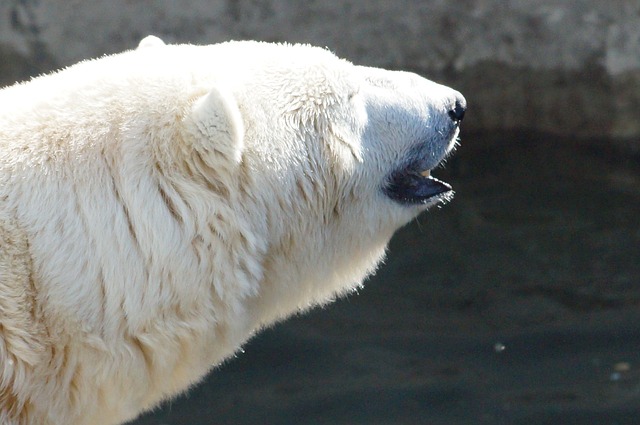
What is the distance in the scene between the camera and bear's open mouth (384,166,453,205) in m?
2.54

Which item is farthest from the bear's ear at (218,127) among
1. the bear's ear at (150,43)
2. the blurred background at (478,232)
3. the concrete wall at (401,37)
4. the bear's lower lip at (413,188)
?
the concrete wall at (401,37)

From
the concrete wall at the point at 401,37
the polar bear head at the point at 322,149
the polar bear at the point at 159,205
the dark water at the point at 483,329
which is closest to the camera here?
the polar bear at the point at 159,205

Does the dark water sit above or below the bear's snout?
below

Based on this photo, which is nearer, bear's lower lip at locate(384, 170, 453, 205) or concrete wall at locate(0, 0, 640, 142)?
bear's lower lip at locate(384, 170, 453, 205)

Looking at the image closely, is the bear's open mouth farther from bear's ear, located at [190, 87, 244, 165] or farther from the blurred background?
the blurred background

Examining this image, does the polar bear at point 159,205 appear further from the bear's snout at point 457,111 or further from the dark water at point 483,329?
the dark water at point 483,329

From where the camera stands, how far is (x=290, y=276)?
242 centimetres

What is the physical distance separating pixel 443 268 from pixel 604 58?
5.63 feet

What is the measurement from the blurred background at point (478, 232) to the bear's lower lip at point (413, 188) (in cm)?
174

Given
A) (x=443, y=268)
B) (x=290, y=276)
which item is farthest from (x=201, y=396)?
(x=290, y=276)

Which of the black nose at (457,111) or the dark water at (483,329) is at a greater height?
the black nose at (457,111)

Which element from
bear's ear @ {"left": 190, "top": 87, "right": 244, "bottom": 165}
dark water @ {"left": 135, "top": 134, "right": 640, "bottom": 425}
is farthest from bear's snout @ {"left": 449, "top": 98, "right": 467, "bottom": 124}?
dark water @ {"left": 135, "top": 134, "right": 640, "bottom": 425}

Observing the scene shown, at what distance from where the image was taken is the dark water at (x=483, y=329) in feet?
13.4

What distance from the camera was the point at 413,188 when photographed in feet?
8.47
